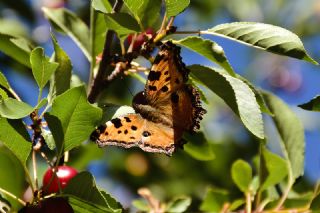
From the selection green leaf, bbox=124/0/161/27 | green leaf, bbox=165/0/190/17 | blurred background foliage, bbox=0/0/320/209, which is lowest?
blurred background foliage, bbox=0/0/320/209

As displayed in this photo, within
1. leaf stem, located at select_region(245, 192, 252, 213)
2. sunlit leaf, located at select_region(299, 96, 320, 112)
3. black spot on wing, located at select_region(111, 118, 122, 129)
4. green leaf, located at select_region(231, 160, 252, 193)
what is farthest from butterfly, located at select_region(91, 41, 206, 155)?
green leaf, located at select_region(231, 160, 252, 193)

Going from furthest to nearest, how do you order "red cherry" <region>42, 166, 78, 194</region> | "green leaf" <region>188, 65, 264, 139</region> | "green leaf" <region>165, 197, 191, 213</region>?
1. "green leaf" <region>165, 197, 191, 213</region>
2. "red cherry" <region>42, 166, 78, 194</region>
3. "green leaf" <region>188, 65, 264, 139</region>

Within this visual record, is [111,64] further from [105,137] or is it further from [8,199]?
[8,199]

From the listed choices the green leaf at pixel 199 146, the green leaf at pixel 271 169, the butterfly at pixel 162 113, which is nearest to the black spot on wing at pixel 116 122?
the butterfly at pixel 162 113

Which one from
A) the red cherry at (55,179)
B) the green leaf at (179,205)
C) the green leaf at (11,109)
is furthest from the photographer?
the green leaf at (179,205)

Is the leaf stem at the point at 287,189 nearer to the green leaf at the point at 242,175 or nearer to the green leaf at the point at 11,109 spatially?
the green leaf at the point at 242,175

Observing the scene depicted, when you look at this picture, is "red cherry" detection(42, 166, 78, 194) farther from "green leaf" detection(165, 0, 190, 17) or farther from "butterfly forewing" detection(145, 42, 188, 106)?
"green leaf" detection(165, 0, 190, 17)
